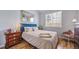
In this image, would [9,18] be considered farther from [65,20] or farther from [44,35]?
[65,20]

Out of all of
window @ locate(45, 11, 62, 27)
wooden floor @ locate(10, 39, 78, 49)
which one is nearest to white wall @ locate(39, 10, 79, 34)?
window @ locate(45, 11, 62, 27)

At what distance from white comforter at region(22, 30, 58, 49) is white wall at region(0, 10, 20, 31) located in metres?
0.25

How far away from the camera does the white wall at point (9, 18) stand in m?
2.16

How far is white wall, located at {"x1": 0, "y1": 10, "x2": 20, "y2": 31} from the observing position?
2.16m

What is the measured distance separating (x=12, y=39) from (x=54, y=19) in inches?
29.9

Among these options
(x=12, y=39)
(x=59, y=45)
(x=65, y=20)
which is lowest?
(x=59, y=45)

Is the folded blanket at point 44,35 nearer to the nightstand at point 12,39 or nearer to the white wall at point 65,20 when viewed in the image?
the white wall at point 65,20

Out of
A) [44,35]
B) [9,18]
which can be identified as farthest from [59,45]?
[9,18]

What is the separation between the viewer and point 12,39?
2207mm

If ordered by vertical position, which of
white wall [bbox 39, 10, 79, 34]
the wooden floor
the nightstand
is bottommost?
the wooden floor

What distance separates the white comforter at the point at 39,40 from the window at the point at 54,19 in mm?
135

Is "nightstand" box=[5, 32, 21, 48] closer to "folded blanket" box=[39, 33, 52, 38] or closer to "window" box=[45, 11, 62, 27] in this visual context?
"folded blanket" box=[39, 33, 52, 38]
